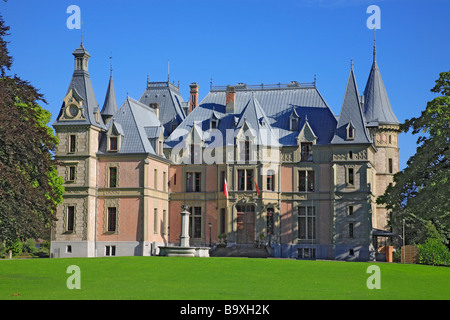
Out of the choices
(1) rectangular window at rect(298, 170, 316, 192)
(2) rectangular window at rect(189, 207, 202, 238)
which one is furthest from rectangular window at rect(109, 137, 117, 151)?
(1) rectangular window at rect(298, 170, 316, 192)

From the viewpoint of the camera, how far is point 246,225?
60062 millimetres

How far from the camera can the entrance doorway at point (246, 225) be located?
197ft

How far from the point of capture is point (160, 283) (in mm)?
28094

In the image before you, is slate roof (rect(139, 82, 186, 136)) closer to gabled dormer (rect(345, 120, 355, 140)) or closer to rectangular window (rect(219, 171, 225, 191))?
rectangular window (rect(219, 171, 225, 191))

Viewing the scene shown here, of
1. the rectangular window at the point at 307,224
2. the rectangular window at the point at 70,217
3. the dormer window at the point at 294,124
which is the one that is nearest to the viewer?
the rectangular window at the point at 70,217

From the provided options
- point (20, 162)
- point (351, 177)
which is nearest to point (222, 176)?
point (351, 177)

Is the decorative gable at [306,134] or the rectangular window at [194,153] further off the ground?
the decorative gable at [306,134]

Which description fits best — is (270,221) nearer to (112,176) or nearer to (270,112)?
(270,112)

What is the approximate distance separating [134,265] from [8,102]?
11.8m

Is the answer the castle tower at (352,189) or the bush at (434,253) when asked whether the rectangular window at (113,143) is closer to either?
the castle tower at (352,189)

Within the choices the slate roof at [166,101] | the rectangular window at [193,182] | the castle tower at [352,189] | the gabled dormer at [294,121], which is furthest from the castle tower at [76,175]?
the castle tower at [352,189]

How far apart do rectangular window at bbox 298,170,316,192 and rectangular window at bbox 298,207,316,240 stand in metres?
1.73

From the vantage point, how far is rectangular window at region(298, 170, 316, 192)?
60500 mm

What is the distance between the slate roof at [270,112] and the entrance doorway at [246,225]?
22.4 ft
